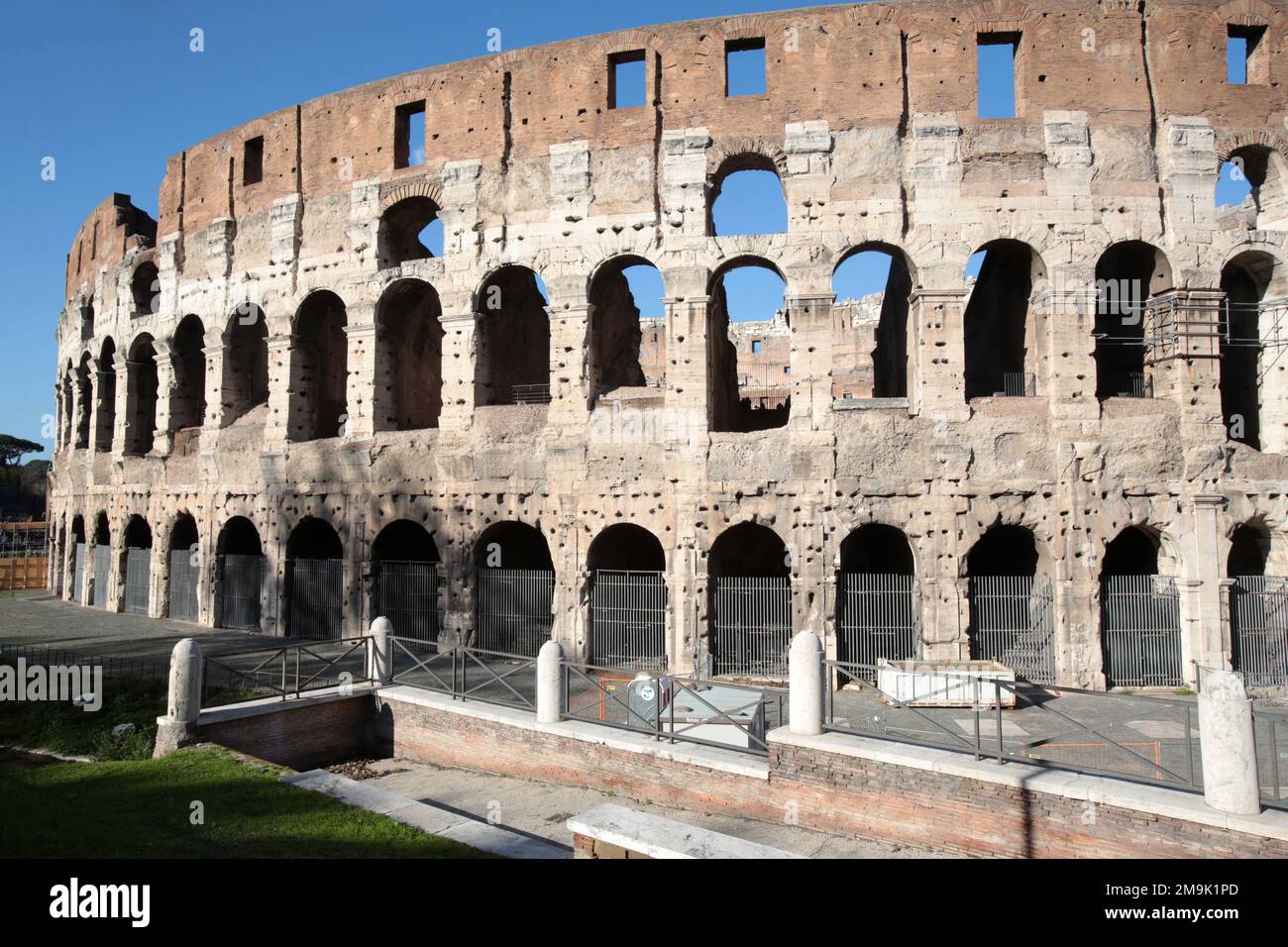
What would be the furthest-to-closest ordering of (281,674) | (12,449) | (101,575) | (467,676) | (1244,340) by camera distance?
(12,449)
(101,575)
(1244,340)
(467,676)
(281,674)

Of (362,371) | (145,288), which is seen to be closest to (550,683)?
(362,371)

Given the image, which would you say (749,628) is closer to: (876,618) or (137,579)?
(876,618)

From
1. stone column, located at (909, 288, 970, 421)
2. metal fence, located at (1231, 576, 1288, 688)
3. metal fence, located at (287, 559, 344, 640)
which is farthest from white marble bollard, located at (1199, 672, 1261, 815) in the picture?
metal fence, located at (287, 559, 344, 640)

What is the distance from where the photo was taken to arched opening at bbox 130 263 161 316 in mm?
22125

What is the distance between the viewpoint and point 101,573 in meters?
22.2

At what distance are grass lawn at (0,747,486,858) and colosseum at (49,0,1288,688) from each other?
7.54 meters

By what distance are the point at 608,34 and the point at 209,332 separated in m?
11.9

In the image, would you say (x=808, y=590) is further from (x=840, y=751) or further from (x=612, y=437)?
(x=840, y=751)

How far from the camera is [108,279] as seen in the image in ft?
76.0

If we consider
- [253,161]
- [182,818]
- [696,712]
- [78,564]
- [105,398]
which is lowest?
[182,818]

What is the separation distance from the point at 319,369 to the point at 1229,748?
726 inches

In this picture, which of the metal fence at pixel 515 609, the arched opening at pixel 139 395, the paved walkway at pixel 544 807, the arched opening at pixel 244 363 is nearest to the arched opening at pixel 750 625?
the metal fence at pixel 515 609

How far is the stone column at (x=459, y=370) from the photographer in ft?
52.7
